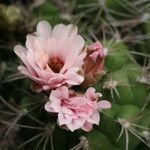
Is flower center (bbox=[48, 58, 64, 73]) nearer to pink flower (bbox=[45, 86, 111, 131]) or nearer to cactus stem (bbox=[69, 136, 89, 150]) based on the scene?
pink flower (bbox=[45, 86, 111, 131])

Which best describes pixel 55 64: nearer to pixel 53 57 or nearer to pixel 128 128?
pixel 53 57

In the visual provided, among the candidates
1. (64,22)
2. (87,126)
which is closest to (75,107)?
(87,126)

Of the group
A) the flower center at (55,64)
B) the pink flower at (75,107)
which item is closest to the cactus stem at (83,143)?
the pink flower at (75,107)

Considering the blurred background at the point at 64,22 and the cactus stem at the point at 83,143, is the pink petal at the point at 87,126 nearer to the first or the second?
the cactus stem at the point at 83,143

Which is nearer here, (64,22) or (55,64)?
(55,64)

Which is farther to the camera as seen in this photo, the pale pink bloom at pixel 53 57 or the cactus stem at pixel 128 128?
the cactus stem at pixel 128 128
